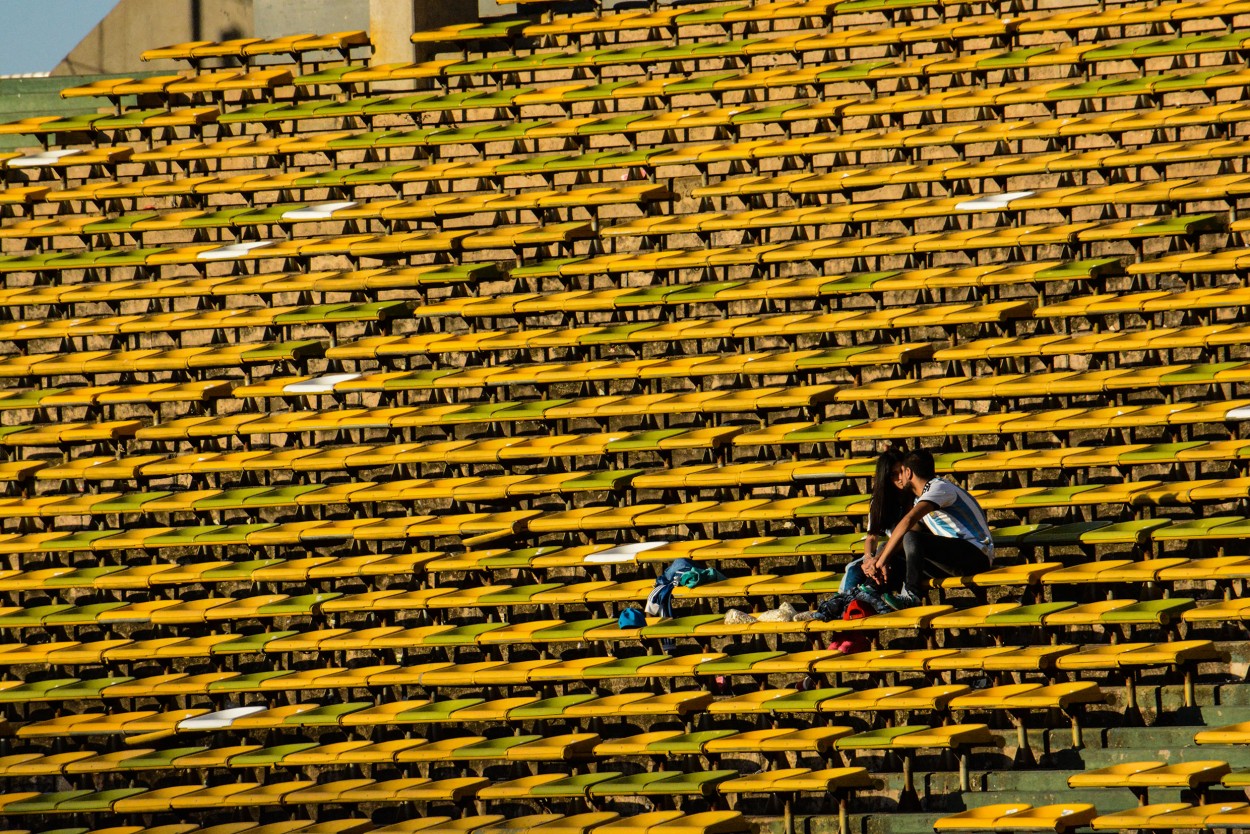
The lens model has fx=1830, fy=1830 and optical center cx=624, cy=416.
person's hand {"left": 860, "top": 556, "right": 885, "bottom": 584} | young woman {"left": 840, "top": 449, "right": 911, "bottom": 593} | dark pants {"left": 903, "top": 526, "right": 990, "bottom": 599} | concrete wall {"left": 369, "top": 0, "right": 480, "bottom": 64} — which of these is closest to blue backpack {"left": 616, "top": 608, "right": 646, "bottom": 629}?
young woman {"left": 840, "top": 449, "right": 911, "bottom": 593}

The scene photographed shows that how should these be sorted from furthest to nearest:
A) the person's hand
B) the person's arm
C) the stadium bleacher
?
the person's hand
the person's arm
the stadium bleacher

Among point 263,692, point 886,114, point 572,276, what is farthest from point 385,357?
point 886,114

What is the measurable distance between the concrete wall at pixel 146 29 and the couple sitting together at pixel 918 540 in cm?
974

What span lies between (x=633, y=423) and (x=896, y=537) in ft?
8.10

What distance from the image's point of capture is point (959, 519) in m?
7.89

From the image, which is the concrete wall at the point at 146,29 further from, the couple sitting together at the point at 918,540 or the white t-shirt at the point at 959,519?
the white t-shirt at the point at 959,519

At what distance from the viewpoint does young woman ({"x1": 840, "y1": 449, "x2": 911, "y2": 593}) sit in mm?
8016

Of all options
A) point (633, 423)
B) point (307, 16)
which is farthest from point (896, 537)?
point (307, 16)

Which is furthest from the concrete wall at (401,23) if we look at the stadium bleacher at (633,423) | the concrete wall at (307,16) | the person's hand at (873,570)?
the person's hand at (873,570)

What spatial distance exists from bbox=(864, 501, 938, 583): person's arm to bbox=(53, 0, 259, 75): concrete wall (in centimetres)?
993

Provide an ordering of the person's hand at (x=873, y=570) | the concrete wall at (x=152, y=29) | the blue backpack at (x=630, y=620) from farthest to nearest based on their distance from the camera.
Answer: the concrete wall at (x=152, y=29)
the blue backpack at (x=630, y=620)
the person's hand at (x=873, y=570)

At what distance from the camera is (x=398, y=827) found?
7633 mm

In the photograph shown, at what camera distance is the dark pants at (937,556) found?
7820 millimetres

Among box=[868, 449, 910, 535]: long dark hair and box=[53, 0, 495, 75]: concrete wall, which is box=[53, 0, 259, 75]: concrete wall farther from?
box=[868, 449, 910, 535]: long dark hair
